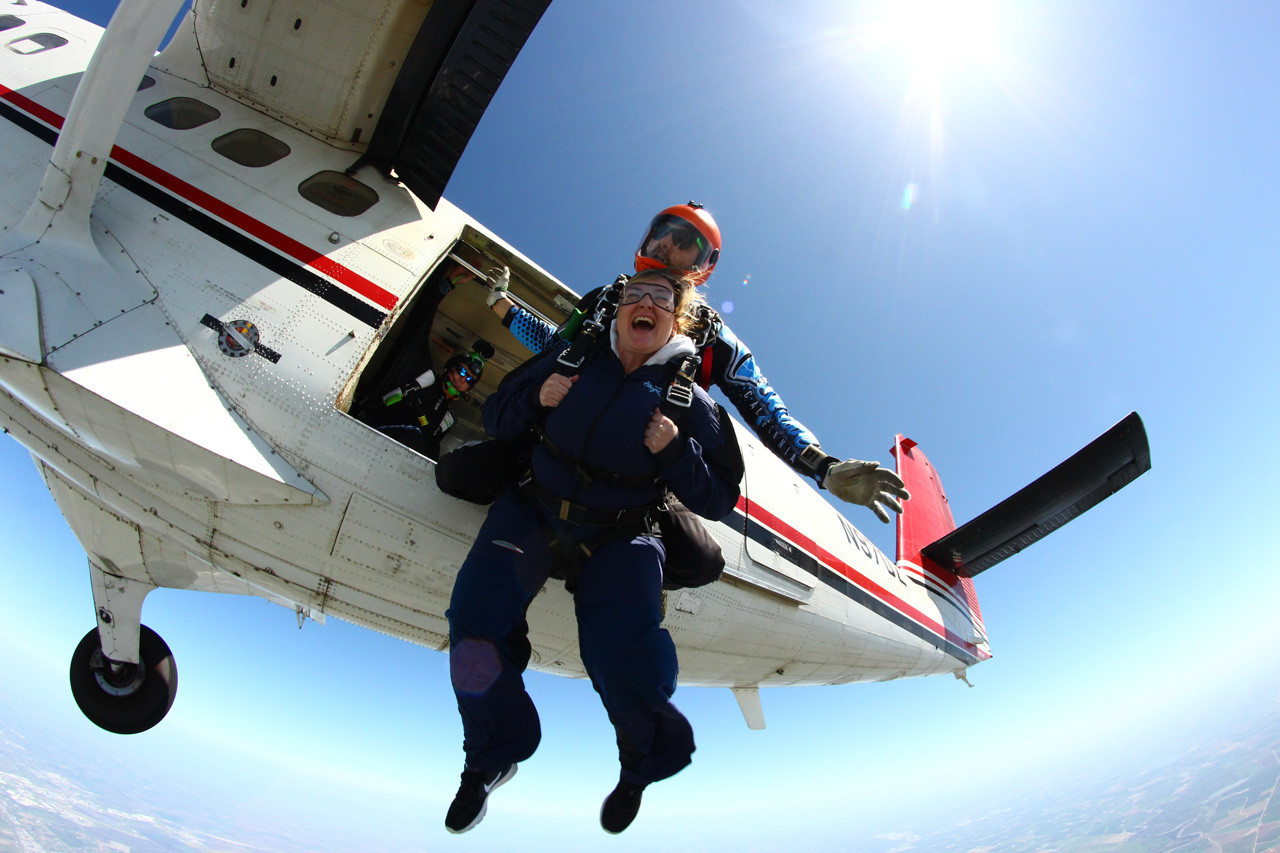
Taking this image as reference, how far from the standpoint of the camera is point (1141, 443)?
4305 millimetres

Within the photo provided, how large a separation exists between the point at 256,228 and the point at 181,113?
133cm

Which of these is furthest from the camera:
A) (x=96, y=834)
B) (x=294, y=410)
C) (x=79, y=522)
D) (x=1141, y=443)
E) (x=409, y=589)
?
(x=96, y=834)

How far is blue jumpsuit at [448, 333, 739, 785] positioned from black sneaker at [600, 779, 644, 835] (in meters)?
0.05

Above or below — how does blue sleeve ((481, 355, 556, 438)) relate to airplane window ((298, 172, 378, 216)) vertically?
below

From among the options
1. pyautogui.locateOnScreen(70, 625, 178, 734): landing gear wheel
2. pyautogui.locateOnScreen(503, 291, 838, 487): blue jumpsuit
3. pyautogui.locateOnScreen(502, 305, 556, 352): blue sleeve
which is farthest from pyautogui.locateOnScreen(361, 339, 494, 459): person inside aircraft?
pyautogui.locateOnScreen(70, 625, 178, 734): landing gear wheel

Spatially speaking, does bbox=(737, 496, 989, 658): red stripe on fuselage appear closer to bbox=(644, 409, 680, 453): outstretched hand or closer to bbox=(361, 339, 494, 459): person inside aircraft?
bbox=(644, 409, 680, 453): outstretched hand

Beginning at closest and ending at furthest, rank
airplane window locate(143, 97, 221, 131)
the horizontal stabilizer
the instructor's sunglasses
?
the instructor's sunglasses
airplane window locate(143, 97, 221, 131)
the horizontal stabilizer

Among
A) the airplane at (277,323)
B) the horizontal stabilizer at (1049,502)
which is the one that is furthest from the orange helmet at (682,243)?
the horizontal stabilizer at (1049,502)

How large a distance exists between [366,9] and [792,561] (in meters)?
4.96

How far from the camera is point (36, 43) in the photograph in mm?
3574

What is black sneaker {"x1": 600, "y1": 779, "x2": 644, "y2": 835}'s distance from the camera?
1.81m

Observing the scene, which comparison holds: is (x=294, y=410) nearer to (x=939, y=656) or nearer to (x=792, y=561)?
(x=792, y=561)

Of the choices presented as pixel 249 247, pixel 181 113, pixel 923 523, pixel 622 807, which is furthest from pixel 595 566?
pixel 923 523

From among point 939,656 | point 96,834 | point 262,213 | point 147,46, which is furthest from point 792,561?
point 96,834
